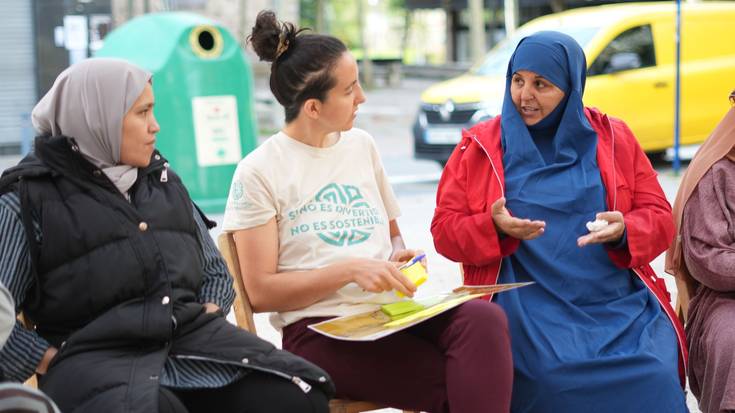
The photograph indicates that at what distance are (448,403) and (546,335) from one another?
439 mm

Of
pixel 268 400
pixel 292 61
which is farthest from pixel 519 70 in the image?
pixel 268 400

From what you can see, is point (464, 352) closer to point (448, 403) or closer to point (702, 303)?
point (448, 403)

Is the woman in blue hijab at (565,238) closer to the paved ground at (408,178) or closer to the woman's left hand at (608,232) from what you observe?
the woman's left hand at (608,232)

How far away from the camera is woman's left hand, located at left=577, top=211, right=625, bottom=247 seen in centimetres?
333

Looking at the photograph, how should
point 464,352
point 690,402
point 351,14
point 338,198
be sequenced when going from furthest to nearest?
point 351,14, point 690,402, point 338,198, point 464,352

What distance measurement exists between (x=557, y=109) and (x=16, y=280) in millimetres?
1778

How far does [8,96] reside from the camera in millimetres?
14008

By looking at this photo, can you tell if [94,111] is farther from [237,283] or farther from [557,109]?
[557,109]

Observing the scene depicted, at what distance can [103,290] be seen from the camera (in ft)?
9.36

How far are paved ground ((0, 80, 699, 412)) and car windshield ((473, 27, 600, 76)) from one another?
134cm

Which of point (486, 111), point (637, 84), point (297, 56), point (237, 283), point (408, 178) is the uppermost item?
point (297, 56)

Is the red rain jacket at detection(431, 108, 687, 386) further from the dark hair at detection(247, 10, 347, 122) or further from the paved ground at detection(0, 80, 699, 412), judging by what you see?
the paved ground at detection(0, 80, 699, 412)

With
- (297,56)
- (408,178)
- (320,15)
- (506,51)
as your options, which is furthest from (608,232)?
(320,15)

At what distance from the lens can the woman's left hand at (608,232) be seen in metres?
3.33
